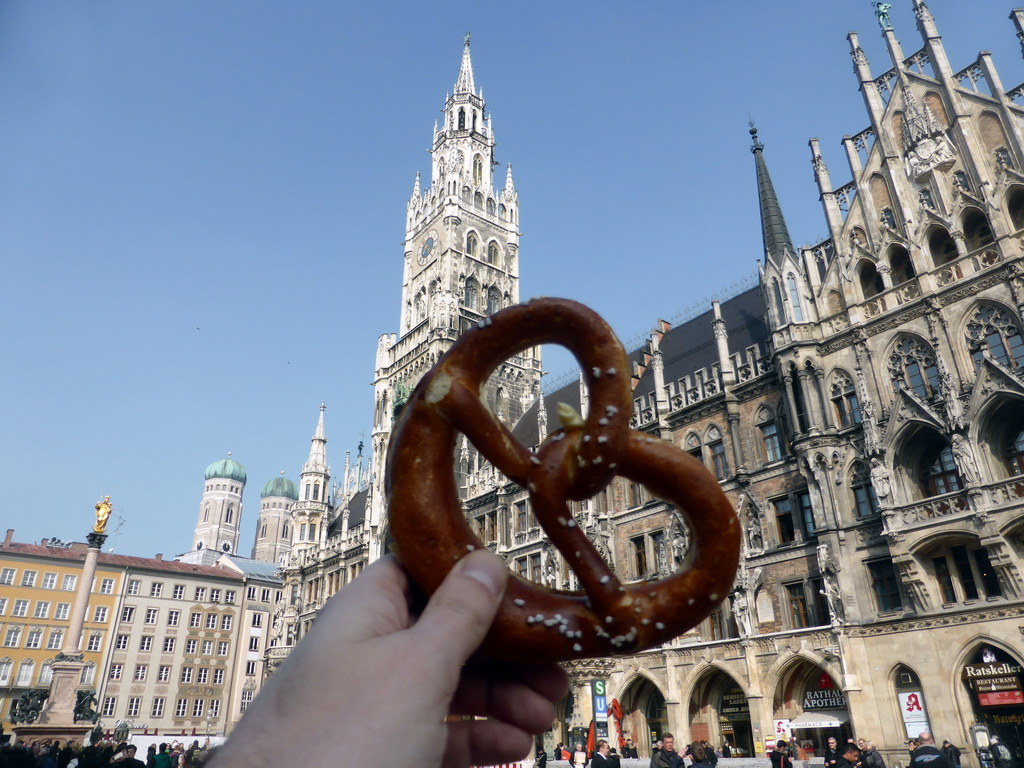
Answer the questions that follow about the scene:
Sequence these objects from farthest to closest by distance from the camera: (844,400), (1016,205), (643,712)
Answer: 1. (643,712)
2. (844,400)
3. (1016,205)

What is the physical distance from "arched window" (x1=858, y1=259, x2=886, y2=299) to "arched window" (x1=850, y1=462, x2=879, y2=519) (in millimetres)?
5802

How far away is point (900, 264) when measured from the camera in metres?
21.9

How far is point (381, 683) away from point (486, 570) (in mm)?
608

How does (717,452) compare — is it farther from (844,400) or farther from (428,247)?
(428,247)

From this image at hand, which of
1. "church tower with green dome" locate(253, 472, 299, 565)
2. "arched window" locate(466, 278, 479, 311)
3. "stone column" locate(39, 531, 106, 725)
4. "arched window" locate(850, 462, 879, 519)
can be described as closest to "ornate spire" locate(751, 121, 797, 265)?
"arched window" locate(850, 462, 879, 519)

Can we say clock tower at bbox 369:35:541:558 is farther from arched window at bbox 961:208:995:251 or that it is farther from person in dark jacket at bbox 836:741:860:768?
person in dark jacket at bbox 836:741:860:768

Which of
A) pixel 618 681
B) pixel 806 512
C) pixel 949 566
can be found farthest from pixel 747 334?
pixel 618 681

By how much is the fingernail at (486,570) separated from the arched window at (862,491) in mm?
20457

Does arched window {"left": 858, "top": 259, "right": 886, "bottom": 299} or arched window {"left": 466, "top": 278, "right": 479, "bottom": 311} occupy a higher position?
arched window {"left": 466, "top": 278, "right": 479, "bottom": 311}

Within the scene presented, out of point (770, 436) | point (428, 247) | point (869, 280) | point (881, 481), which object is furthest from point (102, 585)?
point (869, 280)

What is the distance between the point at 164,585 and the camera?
187 ft

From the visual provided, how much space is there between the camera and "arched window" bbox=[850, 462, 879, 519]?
66.1 feet

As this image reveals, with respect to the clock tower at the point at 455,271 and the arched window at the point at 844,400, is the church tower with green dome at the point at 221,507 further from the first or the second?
the arched window at the point at 844,400

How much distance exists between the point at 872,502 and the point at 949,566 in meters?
2.60
